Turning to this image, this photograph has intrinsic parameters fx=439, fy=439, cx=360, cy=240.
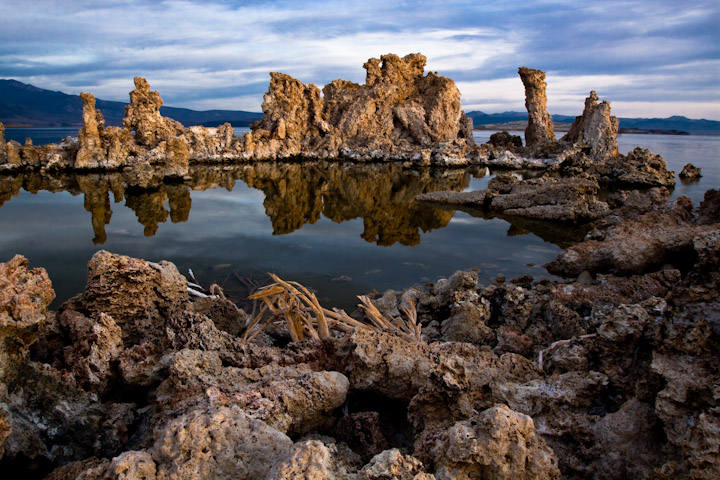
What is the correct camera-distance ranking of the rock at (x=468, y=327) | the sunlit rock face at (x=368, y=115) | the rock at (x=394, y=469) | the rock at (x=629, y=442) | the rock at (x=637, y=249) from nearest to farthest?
1. the rock at (x=394, y=469)
2. the rock at (x=629, y=442)
3. the rock at (x=468, y=327)
4. the rock at (x=637, y=249)
5. the sunlit rock face at (x=368, y=115)

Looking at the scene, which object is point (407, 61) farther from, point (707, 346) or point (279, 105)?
point (707, 346)

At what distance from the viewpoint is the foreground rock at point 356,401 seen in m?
1.50

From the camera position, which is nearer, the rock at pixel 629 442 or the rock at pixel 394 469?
the rock at pixel 394 469

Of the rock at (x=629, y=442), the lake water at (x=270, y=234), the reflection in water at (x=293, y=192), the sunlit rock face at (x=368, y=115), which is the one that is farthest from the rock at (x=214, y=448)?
the sunlit rock face at (x=368, y=115)

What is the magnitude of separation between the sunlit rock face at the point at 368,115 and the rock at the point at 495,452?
34427 millimetres

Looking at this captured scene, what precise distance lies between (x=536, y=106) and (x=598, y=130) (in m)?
8.23

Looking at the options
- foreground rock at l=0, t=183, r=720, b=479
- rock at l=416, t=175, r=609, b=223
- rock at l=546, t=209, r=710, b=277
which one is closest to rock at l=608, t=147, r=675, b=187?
rock at l=416, t=175, r=609, b=223

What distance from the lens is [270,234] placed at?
1118cm

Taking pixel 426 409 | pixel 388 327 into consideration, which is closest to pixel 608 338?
pixel 426 409

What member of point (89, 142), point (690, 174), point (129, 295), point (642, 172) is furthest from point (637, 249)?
point (89, 142)

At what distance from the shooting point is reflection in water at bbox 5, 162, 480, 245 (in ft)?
42.1

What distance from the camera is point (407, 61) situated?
40.0 metres

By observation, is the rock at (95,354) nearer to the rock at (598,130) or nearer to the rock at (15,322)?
the rock at (15,322)

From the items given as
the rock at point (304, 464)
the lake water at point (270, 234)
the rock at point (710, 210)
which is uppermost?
the rock at point (710, 210)
